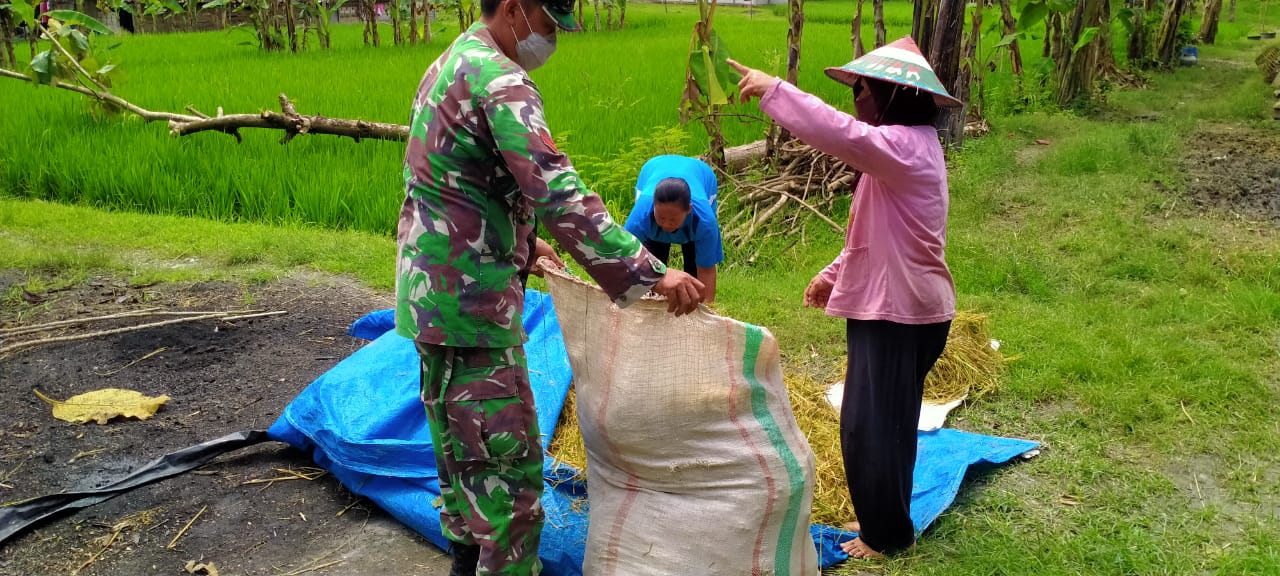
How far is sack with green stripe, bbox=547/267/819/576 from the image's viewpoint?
6.93 feet

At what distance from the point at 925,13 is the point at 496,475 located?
506 centimetres

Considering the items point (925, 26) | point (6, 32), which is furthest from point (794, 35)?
point (6, 32)

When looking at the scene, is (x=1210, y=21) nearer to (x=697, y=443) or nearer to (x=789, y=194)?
(x=789, y=194)

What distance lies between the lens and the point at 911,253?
220 centimetres

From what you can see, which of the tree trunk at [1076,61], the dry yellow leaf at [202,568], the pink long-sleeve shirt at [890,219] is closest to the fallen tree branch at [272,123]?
the dry yellow leaf at [202,568]

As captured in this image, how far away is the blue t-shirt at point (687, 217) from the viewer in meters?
3.27

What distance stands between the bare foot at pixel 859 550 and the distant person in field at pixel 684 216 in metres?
0.97

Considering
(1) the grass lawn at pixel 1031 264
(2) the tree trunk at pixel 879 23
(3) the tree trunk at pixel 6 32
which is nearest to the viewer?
(1) the grass lawn at pixel 1031 264

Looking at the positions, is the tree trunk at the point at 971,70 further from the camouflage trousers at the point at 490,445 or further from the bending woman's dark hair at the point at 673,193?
the camouflage trousers at the point at 490,445

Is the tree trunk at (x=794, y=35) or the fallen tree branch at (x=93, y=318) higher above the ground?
the tree trunk at (x=794, y=35)

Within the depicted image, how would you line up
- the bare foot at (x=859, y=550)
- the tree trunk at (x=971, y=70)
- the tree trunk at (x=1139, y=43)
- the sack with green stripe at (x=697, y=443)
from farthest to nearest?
1. the tree trunk at (x=1139, y=43)
2. the tree trunk at (x=971, y=70)
3. the bare foot at (x=859, y=550)
4. the sack with green stripe at (x=697, y=443)

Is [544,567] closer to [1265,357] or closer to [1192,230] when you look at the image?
[1265,357]

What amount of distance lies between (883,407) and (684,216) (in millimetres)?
1062

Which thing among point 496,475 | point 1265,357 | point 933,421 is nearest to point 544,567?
point 496,475
